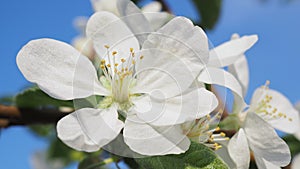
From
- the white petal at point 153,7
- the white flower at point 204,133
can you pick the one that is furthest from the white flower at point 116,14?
the white flower at point 204,133

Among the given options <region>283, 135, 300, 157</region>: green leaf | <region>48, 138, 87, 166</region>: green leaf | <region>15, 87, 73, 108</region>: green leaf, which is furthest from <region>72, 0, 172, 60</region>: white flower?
<region>283, 135, 300, 157</region>: green leaf

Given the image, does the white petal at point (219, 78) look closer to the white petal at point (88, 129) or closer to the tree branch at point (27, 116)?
the white petal at point (88, 129)

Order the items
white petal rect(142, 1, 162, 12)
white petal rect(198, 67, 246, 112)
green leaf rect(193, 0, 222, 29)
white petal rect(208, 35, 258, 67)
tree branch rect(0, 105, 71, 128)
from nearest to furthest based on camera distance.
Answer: white petal rect(198, 67, 246, 112) < white petal rect(208, 35, 258, 67) < tree branch rect(0, 105, 71, 128) < white petal rect(142, 1, 162, 12) < green leaf rect(193, 0, 222, 29)

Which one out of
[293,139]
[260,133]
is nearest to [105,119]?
[260,133]

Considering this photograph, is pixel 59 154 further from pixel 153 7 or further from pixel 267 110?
pixel 267 110

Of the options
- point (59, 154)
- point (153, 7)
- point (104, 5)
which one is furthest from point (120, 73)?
point (59, 154)

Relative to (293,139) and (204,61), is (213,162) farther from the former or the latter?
(293,139)

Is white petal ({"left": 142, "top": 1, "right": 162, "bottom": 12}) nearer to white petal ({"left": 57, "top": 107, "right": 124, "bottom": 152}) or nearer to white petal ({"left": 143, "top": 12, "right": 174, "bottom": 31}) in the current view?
white petal ({"left": 143, "top": 12, "right": 174, "bottom": 31})
